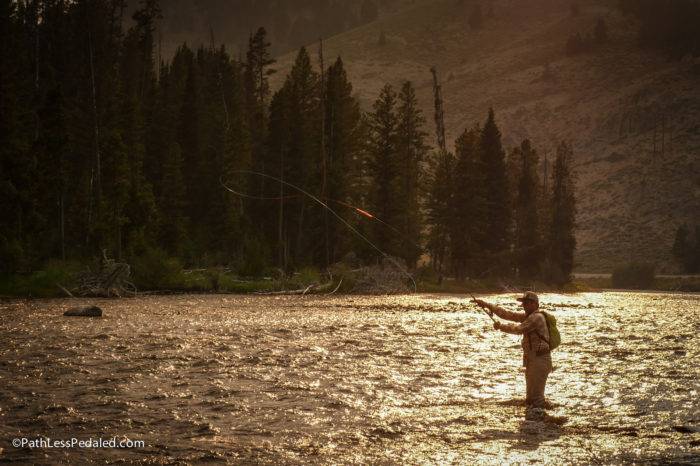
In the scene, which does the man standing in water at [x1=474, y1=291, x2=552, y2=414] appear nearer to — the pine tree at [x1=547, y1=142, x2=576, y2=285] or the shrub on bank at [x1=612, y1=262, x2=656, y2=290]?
the pine tree at [x1=547, y1=142, x2=576, y2=285]

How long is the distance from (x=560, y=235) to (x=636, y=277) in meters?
20.5

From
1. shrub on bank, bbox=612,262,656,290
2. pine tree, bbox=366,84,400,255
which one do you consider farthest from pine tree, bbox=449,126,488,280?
shrub on bank, bbox=612,262,656,290

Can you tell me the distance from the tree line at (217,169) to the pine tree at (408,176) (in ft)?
0.65

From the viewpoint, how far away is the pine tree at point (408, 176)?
201 ft

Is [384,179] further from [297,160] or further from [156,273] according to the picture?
[156,273]

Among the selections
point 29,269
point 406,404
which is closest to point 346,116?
point 29,269

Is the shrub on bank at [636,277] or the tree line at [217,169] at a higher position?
the tree line at [217,169]

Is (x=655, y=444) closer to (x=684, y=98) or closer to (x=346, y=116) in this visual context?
(x=346, y=116)

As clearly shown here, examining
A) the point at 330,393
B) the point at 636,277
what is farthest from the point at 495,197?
the point at 330,393

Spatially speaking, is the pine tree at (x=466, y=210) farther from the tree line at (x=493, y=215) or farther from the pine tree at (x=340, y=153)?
the pine tree at (x=340, y=153)

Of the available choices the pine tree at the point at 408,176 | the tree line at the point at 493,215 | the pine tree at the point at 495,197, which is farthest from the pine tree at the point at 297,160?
the pine tree at the point at 495,197

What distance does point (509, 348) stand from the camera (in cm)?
2084

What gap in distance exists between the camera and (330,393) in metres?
13.3

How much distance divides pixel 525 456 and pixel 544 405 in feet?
11.0
